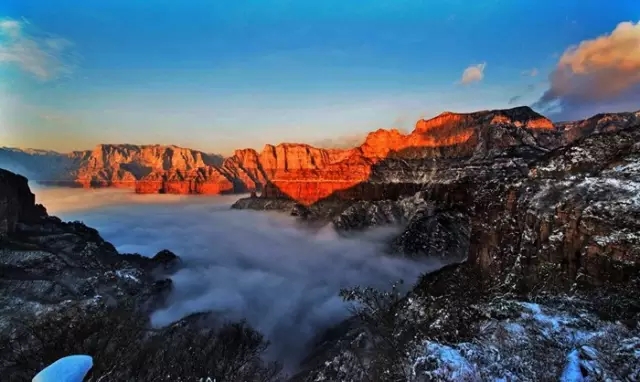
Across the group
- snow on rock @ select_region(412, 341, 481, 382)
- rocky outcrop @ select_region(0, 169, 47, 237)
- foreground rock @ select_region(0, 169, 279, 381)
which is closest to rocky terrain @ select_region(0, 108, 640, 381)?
snow on rock @ select_region(412, 341, 481, 382)

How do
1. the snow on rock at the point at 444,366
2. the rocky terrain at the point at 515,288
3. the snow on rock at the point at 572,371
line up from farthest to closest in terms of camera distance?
the rocky terrain at the point at 515,288 < the snow on rock at the point at 444,366 < the snow on rock at the point at 572,371

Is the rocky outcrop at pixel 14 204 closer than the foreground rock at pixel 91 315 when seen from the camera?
No

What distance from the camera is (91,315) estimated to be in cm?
4203

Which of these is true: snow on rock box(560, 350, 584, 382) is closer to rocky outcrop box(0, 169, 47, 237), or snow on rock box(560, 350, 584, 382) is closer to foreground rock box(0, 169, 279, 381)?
foreground rock box(0, 169, 279, 381)

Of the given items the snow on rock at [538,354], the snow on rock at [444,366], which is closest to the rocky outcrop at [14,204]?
the snow on rock at [444,366]

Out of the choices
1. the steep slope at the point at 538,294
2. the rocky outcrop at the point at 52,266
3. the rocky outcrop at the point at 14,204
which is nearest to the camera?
the steep slope at the point at 538,294

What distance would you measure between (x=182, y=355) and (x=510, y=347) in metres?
35.9

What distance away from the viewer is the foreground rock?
3103cm

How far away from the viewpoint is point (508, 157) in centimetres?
13975

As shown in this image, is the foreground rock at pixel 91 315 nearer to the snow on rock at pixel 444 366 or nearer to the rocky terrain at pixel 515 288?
the rocky terrain at pixel 515 288

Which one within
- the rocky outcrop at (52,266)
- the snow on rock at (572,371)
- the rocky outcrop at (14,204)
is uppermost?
the snow on rock at (572,371)

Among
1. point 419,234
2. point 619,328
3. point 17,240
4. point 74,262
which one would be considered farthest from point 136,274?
point 619,328

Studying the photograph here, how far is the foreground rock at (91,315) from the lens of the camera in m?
31.0

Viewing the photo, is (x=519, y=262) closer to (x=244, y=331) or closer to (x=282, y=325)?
(x=244, y=331)
